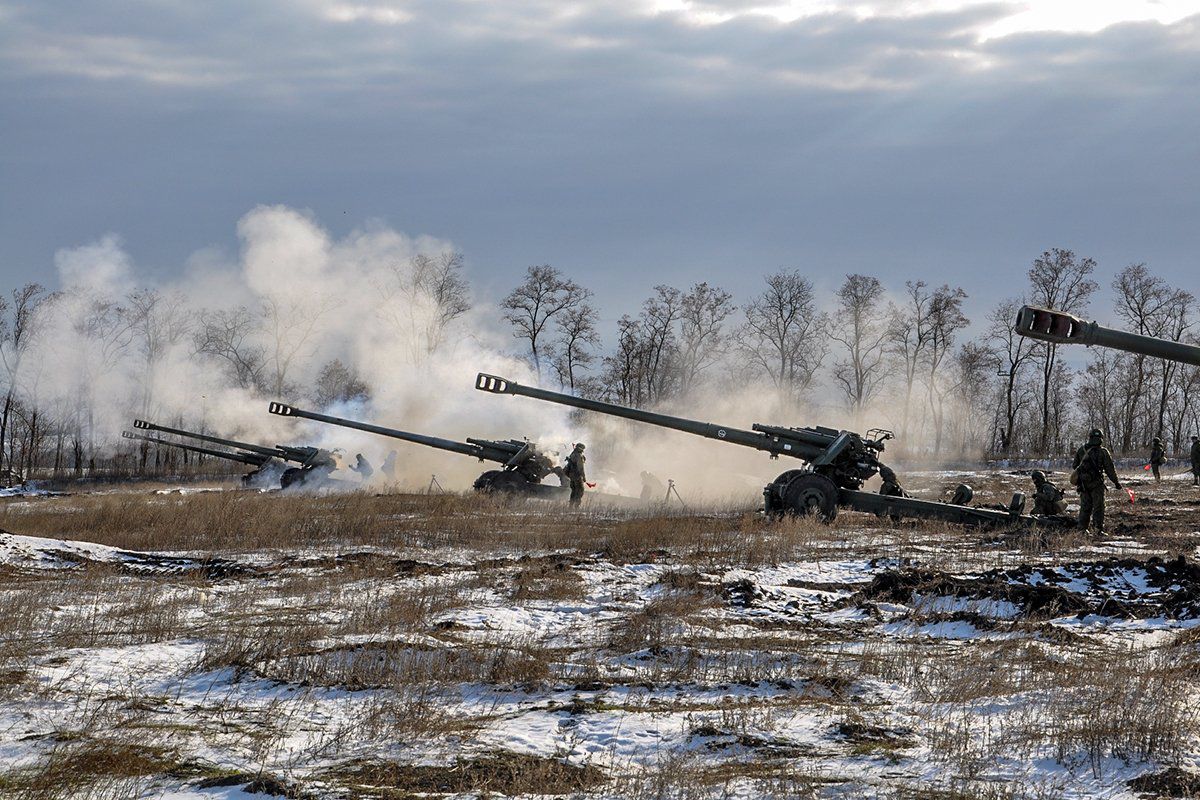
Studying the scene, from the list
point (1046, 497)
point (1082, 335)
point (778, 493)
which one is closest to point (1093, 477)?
point (1046, 497)

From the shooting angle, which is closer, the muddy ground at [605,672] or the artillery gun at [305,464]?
the muddy ground at [605,672]

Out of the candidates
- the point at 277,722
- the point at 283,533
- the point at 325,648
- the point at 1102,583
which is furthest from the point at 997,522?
the point at 277,722

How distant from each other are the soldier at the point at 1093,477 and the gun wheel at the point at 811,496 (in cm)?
415

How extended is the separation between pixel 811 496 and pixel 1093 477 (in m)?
4.70

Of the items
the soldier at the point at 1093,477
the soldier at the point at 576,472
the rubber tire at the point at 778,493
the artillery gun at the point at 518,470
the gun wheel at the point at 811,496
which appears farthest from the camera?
the artillery gun at the point at 518,470

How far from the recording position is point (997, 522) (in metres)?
18.5

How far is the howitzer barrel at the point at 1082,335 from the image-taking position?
9805 mm

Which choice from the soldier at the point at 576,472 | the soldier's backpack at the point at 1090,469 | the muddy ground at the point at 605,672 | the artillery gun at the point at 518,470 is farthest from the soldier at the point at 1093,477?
the artillery gun at the point at 518,470

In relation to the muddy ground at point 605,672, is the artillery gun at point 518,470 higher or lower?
higher

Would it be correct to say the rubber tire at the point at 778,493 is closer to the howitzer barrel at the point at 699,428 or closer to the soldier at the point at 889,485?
the howitzer barrel at the point at 699,428

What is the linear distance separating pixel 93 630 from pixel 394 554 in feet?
21.4

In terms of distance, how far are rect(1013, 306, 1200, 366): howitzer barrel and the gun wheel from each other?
364 inches

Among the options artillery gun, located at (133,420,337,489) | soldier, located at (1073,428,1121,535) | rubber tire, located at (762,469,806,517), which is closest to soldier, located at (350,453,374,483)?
artillery gun, located at (133,420,337,489)

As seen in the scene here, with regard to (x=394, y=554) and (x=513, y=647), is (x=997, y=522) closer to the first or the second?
(x=394, y=554)
